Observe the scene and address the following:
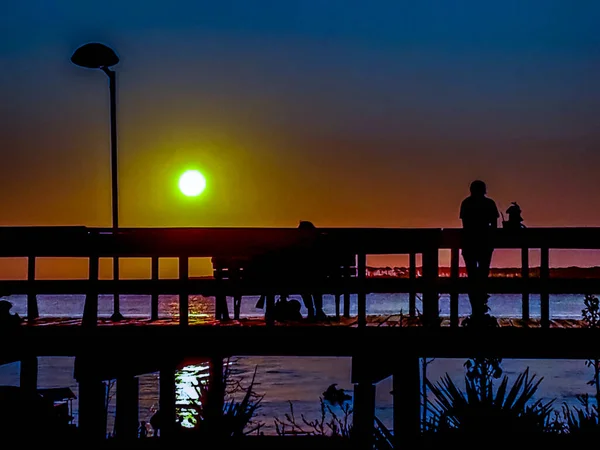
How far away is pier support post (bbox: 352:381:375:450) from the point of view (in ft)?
31.5

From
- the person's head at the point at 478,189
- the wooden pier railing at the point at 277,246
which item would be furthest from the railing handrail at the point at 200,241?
the person's head at the point at 478,189

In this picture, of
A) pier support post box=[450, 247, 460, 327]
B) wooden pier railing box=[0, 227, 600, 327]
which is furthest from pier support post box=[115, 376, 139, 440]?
pier support post box=[450, 247, 460, 327]

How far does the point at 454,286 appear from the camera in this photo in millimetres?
10031

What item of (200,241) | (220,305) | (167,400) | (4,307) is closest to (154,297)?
(167,400)

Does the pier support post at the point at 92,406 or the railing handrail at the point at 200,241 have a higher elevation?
the railing handrail at the point at 200,241

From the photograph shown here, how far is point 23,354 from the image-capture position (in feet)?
32.7

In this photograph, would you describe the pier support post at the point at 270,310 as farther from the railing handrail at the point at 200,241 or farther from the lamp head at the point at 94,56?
the lamp head at the point at 94,56

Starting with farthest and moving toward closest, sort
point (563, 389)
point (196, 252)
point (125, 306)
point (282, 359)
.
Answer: point (125, 306)
point (282, 359)
point (563, 389)
point (196, 252)

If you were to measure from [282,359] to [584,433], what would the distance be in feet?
93.2

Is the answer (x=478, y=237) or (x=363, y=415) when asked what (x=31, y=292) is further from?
(x=478, y=237)

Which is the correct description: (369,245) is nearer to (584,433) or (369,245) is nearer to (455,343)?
(455,343)

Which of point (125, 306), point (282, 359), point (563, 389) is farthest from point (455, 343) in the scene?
point (125, 306)

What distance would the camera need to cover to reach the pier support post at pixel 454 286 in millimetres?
9883

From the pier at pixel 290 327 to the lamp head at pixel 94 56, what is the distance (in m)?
7.39
